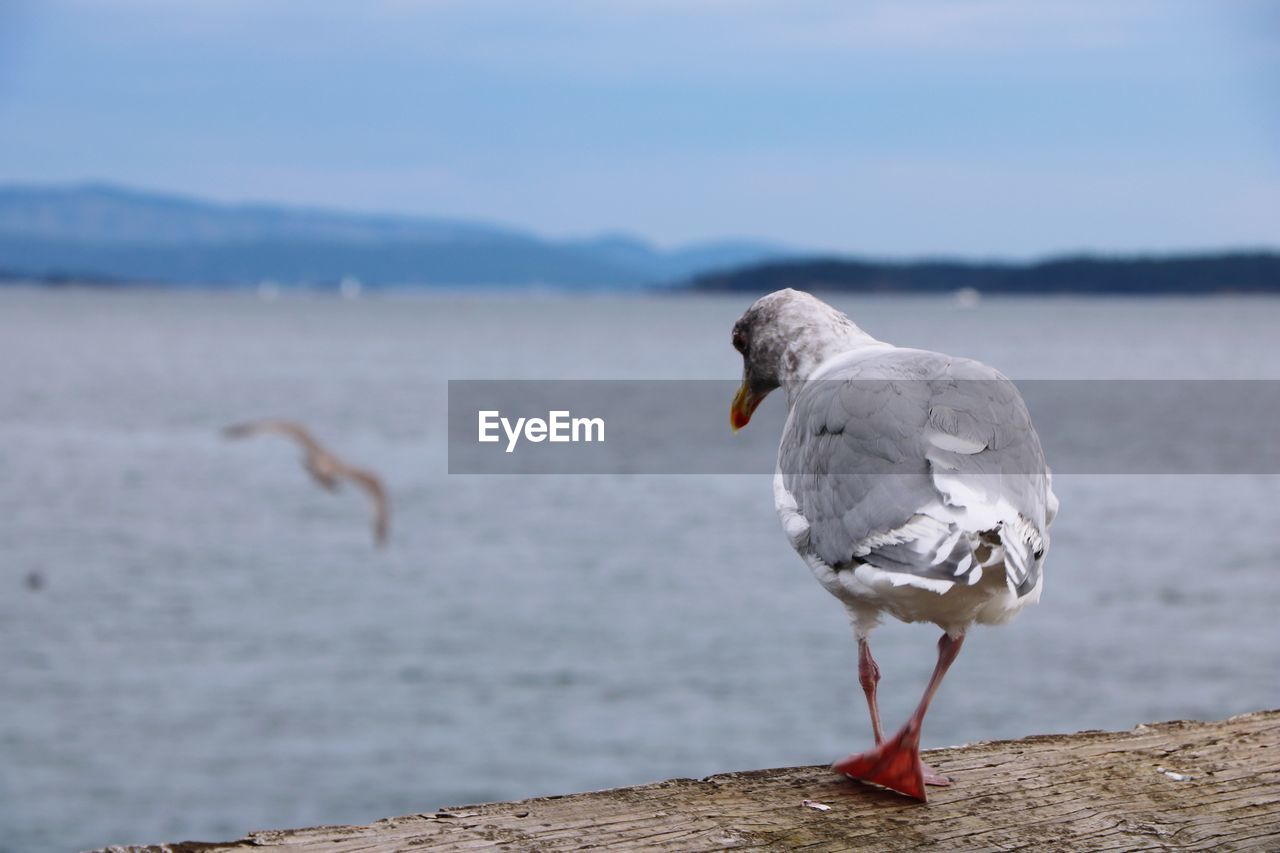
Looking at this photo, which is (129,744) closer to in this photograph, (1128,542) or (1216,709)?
(1216,709)

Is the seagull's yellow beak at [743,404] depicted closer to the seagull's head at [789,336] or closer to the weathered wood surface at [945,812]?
the seagull's head at [789,336]

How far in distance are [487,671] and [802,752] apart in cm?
477

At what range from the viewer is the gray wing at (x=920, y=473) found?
9.54ft

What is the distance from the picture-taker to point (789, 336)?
3.89 metres

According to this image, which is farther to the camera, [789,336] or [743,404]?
[743,404]

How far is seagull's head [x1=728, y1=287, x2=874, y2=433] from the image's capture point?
383 cm

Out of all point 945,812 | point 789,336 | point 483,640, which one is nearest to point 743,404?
point 789,336

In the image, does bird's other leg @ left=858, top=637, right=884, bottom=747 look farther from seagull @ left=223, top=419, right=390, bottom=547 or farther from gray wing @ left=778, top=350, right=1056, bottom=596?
seagull @ left=223, top=419, right=390, bottom=547

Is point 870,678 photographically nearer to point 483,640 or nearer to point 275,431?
point 275,431

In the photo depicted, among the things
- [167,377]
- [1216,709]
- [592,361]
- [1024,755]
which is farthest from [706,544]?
[592,361]

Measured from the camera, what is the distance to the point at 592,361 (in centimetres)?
8462
